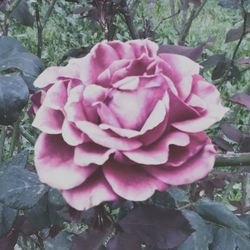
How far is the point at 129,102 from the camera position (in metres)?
0.65

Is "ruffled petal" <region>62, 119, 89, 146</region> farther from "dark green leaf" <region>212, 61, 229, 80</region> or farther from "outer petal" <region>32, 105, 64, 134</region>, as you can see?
"dark green leaf" <region>212, 61, 229, 80</region>

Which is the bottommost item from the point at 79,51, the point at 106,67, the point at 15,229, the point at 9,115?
the point at 15,229

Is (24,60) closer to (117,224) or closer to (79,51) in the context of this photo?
(117,224)

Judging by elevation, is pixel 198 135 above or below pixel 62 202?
above

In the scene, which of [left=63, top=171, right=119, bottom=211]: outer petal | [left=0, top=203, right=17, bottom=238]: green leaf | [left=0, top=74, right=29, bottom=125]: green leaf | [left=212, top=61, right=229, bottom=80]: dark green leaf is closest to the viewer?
[left=63, top=171, right=119, bottom=211]: outer petal

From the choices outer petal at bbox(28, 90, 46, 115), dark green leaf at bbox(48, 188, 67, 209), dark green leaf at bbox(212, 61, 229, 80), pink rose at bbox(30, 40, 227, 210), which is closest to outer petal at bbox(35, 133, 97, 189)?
pink rose at bbox(30, 40, 227, 210)

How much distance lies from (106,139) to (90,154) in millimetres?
23

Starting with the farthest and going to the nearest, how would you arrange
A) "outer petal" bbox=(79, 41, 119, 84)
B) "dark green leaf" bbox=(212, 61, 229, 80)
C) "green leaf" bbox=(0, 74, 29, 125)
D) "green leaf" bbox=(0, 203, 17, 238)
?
"dark green leaf" bbox=(212, 61, 229, 80) → "green leaf" bbox=(0, 203, 17, 238) → "green leaf" bbox=(0, 74, 29, 125) → "outer petal" bbox=(79, 41, 119, 84)

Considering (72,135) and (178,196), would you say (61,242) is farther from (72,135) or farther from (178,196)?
(72,135)

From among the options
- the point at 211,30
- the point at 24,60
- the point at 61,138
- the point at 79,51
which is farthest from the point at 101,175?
the point at 211,30

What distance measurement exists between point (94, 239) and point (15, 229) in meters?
0.38

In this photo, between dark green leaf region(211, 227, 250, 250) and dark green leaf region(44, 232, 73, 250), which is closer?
dark green leaf region(211, 227, 250, 250)

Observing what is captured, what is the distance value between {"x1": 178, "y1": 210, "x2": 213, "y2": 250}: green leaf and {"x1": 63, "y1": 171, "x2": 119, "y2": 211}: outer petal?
0.94ft

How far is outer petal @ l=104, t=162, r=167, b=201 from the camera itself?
59cm
